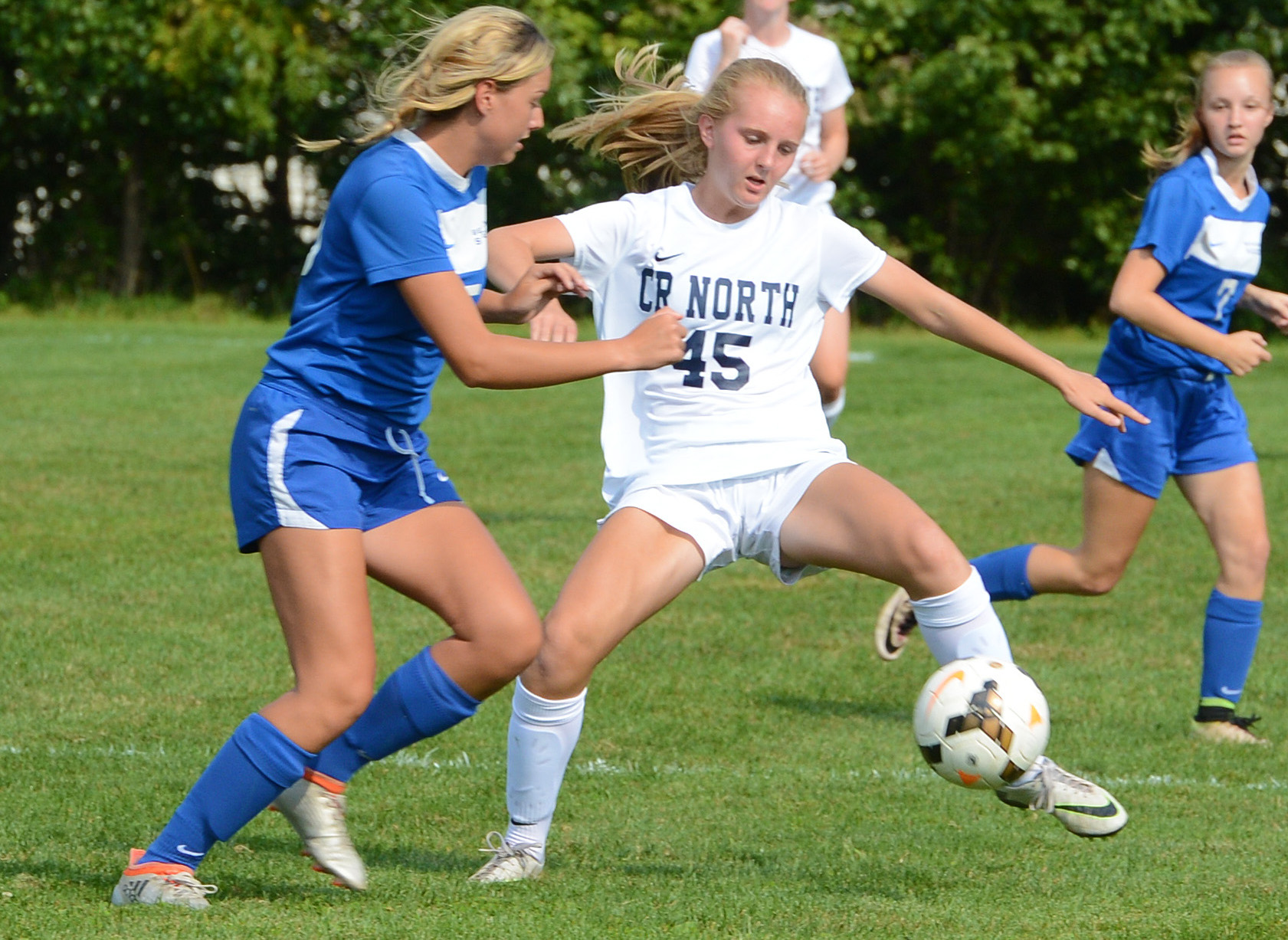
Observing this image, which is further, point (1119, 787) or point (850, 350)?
point (850, 350)

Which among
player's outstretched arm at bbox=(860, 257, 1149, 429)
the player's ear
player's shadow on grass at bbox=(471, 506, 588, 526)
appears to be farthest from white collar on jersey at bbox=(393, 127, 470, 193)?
player's shadow on grass at bbox=(471, 506, 588, 526)

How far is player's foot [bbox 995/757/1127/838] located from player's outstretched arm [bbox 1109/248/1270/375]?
169 cm

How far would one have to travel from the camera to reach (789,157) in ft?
14.3

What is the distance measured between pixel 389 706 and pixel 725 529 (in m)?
0.90

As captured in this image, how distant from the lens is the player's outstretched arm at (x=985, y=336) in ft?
13.6

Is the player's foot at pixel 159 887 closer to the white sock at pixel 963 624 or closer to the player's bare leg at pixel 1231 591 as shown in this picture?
the white sock at pixel 963 624

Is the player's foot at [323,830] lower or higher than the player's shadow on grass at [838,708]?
higher

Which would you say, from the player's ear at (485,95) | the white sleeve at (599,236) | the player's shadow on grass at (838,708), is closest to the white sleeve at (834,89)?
the player's shadow on grass at (838,708)

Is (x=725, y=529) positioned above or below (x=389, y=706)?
above

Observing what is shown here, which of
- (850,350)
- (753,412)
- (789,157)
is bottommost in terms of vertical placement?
(850,350)

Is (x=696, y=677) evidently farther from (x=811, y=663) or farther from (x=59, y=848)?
(x=59, y=848)

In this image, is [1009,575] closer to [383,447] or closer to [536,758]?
[536,758]

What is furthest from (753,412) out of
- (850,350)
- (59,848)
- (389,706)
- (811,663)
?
(850,350)

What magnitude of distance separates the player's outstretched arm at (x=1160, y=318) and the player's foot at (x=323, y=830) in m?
2.91
